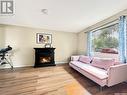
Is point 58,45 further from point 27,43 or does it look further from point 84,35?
point 27,43

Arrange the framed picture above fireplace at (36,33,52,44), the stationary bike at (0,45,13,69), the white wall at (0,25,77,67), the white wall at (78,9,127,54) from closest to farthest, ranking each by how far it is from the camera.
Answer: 1. the white wall at (78,9,127,54)
2. the stationary bike at (0,45,13,69)
3. the white wall at (0,25,77,67)
4. the framed picture above fireplace at (36,33,52,44)

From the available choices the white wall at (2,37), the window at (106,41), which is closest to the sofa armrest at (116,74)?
the window at (106,41)

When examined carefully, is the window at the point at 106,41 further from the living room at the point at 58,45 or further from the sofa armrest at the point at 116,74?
the sofa armrest at the point at 116,74

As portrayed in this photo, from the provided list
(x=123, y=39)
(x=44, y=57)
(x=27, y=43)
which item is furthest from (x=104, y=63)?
(x=27, y=43)

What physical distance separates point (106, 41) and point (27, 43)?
366 centimetres

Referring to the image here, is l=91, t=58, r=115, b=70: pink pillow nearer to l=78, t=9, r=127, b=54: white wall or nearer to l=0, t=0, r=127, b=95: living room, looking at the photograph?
l=0, t=0, r=127, b=95: living room

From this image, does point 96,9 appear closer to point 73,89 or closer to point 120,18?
point 120,18

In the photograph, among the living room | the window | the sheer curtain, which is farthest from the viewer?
the window

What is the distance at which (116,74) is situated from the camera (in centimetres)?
234

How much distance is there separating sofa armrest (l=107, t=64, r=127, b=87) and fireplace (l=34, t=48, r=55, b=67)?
3.25 m

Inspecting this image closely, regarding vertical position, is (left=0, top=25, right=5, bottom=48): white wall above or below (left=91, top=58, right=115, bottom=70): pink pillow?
above

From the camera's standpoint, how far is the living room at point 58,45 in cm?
243

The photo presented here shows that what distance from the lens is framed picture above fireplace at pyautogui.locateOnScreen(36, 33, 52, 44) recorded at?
503 cm

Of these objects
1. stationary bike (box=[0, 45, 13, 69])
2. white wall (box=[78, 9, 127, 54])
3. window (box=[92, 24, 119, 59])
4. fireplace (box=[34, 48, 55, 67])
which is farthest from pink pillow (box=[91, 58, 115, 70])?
stationary bike (box=[0, 45, 13, 69])
